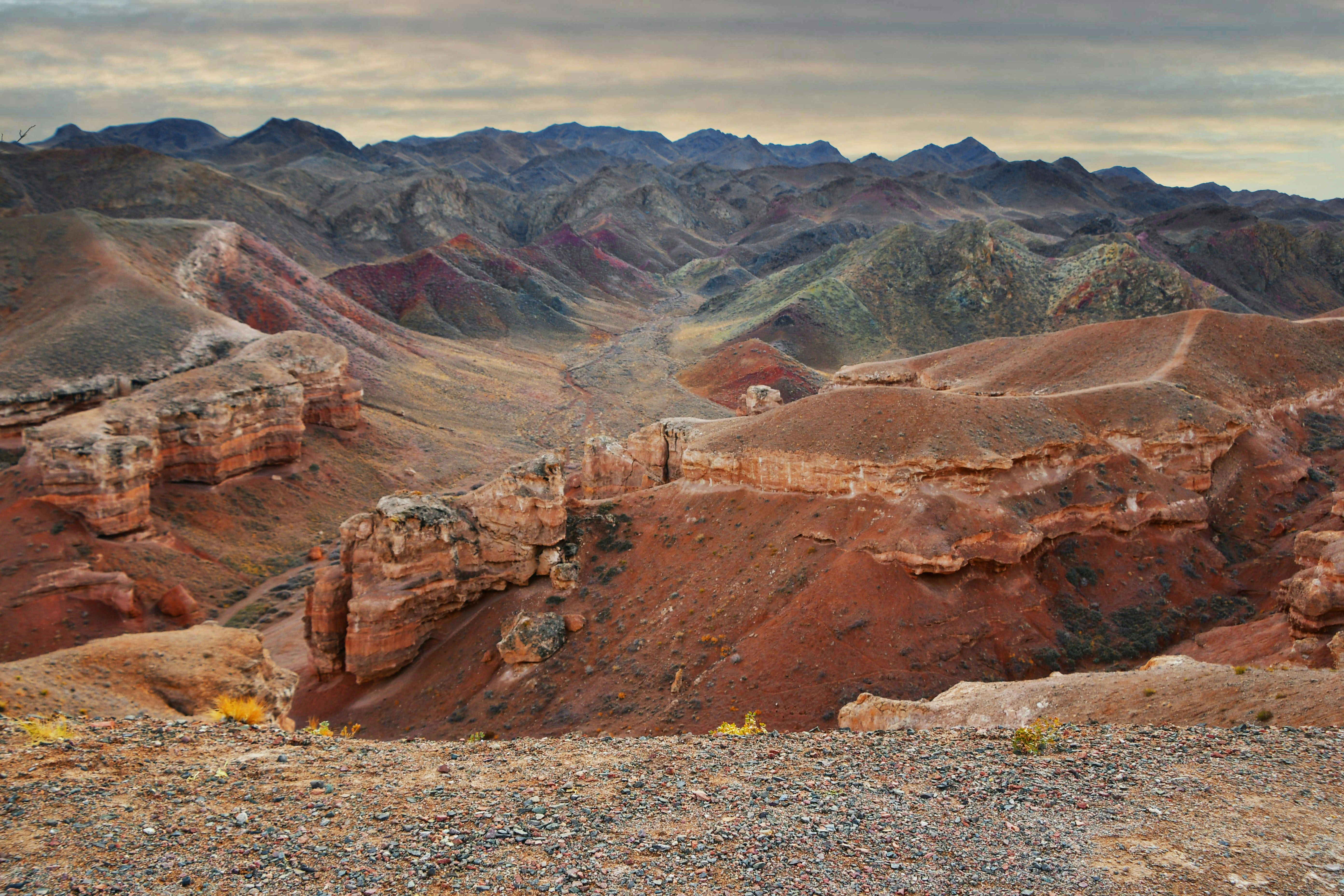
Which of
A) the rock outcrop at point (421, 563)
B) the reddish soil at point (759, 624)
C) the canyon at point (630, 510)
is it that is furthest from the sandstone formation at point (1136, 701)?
the rock outcrop at point (421, 563)

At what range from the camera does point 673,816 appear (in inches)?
508

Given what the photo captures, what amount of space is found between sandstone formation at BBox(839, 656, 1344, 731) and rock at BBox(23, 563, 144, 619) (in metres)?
32.6

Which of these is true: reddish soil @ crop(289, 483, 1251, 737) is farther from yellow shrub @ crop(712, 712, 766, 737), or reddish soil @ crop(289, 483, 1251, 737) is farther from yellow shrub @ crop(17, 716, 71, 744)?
yellow shrub @ crop(17, 716, 71, 744)

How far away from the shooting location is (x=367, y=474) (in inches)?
2293

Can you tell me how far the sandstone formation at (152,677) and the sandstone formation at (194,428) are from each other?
18.9 meters

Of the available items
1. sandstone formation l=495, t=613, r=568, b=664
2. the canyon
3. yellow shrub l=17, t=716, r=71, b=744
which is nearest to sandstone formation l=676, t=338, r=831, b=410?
the canyon

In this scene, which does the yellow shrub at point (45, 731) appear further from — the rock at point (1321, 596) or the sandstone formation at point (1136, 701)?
the rock at point (1321, 596)

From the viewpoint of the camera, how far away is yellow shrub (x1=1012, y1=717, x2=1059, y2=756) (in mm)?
15672

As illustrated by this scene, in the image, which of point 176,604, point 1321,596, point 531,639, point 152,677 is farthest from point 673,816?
point 176,604

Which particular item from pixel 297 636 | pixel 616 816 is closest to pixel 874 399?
pixel 616 816

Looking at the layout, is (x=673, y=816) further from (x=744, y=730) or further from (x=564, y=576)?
(x=564, y=576)

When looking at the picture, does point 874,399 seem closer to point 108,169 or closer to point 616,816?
point 616,816

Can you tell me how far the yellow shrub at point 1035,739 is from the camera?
1567 centimetres

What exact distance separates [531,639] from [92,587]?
70.4 feet
